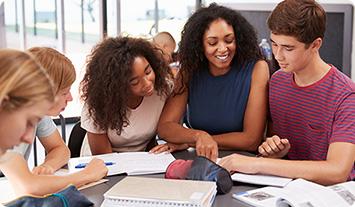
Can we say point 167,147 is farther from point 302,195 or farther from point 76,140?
point 302,195

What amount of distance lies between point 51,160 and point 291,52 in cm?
86

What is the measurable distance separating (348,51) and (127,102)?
900 mm

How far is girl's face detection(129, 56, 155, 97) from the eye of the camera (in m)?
1.81

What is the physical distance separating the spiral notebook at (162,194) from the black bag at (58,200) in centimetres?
6

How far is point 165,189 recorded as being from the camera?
4.21ft

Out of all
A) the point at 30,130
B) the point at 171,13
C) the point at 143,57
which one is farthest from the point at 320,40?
the point at 171,13

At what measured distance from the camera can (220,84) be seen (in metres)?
1.92

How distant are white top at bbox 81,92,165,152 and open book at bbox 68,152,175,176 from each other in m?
0.14

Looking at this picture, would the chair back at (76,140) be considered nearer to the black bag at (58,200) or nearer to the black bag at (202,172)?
the black bag at (202,172)

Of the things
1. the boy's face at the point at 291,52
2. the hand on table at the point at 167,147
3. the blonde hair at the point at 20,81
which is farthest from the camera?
the hand on table at the point at 167,147

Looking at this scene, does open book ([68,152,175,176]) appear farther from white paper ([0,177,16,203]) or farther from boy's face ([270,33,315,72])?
boy's face ([270,33,315,72])

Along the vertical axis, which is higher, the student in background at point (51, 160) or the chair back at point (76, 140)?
the student in background at point (51, 160)

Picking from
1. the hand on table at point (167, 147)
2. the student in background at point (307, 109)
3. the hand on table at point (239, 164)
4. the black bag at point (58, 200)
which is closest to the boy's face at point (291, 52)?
the student in background at point (307, 109)

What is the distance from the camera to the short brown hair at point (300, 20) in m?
1.56
